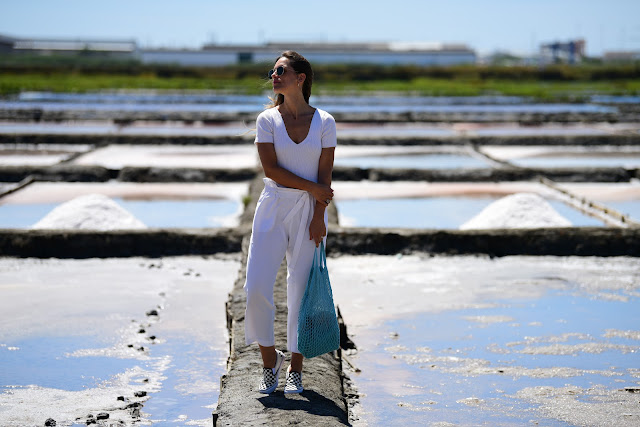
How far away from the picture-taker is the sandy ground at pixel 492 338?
140 inches

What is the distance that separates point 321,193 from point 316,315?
41cm

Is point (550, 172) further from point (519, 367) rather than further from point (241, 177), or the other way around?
point (519, 367)

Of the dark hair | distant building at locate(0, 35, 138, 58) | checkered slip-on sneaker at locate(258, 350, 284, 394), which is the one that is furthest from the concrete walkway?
distant building at locate(0, 35, 138, 58)

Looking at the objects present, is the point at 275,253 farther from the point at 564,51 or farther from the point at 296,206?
the point at 564,51

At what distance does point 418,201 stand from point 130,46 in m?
66.7

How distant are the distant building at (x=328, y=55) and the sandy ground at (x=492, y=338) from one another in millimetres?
54541

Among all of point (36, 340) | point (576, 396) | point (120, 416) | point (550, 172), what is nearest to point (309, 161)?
point (120, 416)

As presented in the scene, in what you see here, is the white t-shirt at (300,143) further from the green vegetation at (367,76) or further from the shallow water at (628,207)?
the green vegetation at (367,76)

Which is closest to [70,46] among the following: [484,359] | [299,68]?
[484,359]

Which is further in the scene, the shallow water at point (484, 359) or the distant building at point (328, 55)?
the distant building at point (328, 55)

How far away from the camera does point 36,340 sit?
14.4 ft

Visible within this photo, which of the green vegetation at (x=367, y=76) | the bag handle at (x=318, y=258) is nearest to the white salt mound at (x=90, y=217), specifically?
the bag handle at (x=318, y=258)

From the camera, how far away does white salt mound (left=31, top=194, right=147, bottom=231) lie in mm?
6789

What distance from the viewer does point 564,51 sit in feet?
294
